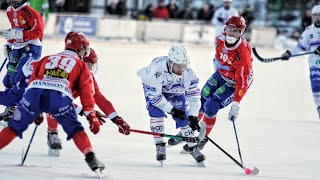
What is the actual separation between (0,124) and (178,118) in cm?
261

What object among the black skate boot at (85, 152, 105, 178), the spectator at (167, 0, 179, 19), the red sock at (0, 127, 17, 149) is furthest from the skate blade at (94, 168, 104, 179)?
the spectator at (167, 0, 179, 19)

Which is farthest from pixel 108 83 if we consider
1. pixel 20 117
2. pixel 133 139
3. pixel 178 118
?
pixel 20 117

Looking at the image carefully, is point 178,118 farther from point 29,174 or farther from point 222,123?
point 222,123

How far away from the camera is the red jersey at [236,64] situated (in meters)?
9.63

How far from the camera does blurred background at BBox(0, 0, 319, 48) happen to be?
981 inches

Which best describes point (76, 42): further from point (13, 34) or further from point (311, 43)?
point (311, 43)

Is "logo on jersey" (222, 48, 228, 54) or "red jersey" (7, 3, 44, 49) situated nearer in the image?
"logo on jersey" (222, 48, 228, 54)

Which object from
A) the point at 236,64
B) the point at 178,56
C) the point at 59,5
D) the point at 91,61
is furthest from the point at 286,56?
the point at 59,5

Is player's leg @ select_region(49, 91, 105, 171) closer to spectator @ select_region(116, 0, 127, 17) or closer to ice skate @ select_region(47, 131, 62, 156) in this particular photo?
ice skate @ select_region(47, 131, 62, 156)

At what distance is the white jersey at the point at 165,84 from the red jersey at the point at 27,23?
2.79 m

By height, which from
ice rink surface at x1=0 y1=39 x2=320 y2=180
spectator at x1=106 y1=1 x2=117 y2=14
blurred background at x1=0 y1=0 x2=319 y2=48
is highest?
ice rink surface at x1=0 y1=39 x2=320 y2=180

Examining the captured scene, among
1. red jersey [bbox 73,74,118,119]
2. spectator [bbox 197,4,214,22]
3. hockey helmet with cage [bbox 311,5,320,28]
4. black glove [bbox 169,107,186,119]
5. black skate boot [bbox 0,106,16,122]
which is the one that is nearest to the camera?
red jersey [bbox 73,74,118,119]

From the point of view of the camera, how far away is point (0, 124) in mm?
10555

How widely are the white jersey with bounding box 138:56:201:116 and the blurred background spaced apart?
1250cm
